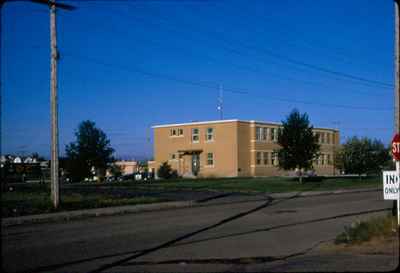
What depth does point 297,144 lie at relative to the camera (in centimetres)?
4728

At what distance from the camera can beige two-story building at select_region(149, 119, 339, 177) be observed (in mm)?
66438

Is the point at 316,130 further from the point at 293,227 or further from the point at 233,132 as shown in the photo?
the point at 293,227

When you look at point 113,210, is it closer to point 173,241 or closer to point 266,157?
point 173,241

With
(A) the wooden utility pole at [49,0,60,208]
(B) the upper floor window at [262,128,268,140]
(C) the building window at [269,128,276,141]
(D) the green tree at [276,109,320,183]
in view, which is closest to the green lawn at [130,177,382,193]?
(D) the green tree at [276,109,320,183]

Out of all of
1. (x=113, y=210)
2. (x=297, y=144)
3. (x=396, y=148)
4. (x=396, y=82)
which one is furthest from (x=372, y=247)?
(x=297, y=144)

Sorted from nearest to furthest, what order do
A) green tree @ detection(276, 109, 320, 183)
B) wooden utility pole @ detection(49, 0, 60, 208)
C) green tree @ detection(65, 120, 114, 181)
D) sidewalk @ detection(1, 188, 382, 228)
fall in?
sidewalk @ detection(1, 188, 382, 228), wooden utility pole @ detection(49, 0, 60, 208), green tree @ detection(276, 109, 320, 183), green tree @ detection(65, 120, 114, 181)

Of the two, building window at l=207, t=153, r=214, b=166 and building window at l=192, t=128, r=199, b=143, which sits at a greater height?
building window at l=192, t=128, r=199, b=143

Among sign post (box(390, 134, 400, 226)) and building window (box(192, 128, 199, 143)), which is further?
building window (box(192, 128, 199, 143))

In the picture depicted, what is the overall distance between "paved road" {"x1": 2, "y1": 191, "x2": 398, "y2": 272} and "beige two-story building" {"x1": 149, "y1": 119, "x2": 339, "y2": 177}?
4519 centimetres

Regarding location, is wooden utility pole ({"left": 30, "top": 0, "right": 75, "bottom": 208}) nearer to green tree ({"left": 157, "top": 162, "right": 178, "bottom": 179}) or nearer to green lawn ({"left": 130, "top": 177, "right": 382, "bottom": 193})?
green lawn ({"left": 130, "top": 177, "right": 382, "bottom": 193})

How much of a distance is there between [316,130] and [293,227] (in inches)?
2477

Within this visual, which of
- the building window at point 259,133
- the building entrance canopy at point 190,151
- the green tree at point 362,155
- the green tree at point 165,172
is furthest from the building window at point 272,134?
the green tree at point 362,155

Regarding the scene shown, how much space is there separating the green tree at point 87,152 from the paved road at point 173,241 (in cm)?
4542

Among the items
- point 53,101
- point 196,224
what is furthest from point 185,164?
point 196,224
